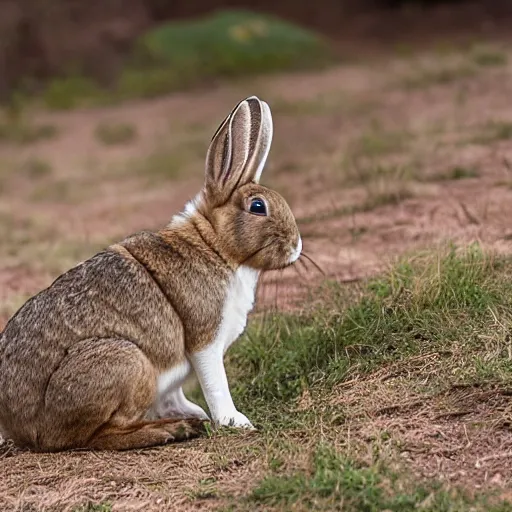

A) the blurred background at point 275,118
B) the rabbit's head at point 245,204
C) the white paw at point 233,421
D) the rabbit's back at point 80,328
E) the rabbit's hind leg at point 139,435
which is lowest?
the blurred background at point 275,118

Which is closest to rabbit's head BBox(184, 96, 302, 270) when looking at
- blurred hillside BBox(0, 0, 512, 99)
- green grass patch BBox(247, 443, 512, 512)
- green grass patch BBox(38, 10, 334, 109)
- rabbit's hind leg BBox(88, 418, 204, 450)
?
rabbit's hind leg BBox(88, 418, 204, 450)

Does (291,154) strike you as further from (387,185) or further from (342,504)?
(342,504)

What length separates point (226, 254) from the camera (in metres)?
4.97

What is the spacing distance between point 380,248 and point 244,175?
2.41 meters

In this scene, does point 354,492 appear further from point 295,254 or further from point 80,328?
point 80,328

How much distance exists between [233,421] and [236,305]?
52 cm

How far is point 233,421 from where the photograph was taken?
482cm

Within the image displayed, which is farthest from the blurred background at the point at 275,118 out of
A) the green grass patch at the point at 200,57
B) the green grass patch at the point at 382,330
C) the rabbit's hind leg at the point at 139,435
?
the rabbit's hind leg at the point at 139,435

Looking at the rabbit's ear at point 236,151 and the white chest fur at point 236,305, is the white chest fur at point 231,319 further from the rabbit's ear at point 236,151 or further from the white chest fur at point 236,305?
the rabbit's ear at point 236,151

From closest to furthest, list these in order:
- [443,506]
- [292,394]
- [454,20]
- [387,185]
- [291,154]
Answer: [443,506] → [292,394] → [387,185] → [291,154] → [454,20]

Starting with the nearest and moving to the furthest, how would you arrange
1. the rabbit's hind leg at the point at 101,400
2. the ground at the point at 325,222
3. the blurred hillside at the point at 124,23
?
the ground at the point at 325,222
the rabbit's hind leg at the point at 101,400
the blurred hillside at the point at 124,23

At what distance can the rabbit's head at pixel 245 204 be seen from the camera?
4934mm

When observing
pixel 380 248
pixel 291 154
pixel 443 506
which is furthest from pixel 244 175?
pixel 291 154

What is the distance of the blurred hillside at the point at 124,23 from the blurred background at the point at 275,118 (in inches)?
1.5
